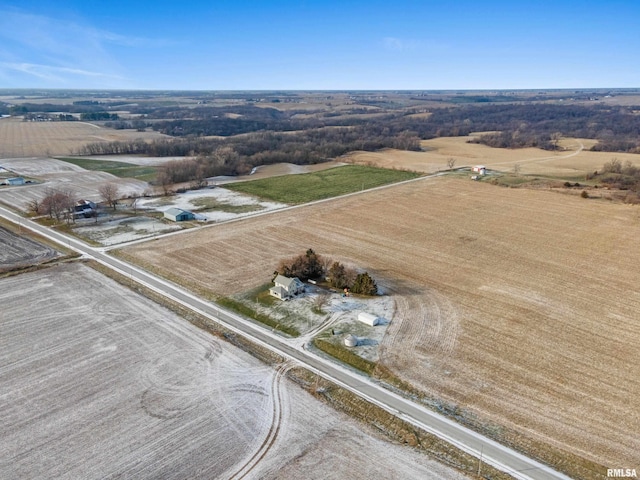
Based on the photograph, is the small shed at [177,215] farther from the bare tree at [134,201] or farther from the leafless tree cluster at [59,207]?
the leafless tree cluster at [59,207]

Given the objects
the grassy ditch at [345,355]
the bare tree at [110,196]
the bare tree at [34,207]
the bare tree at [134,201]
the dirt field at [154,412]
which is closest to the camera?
the dirt field at [154,412]

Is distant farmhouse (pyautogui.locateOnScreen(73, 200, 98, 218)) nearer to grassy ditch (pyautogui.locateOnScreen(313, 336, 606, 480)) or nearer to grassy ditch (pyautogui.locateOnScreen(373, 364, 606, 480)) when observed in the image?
grassy ditch (pyautogui.locateOnScreen(313, 336, 606, 480))

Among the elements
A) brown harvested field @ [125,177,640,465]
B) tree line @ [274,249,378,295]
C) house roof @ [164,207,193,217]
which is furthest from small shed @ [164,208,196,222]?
tree line @ [274,249,378,295]

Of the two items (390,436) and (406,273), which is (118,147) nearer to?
(406,273)

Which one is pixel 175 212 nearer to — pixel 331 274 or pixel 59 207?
pixel 59 207

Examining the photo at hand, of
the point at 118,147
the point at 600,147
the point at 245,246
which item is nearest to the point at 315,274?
the point at 245,246

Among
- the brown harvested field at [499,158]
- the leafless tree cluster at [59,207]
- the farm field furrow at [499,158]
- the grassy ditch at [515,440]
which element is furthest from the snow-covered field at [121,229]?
the brown harvested field at [499,158]
